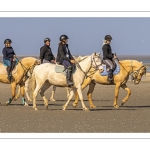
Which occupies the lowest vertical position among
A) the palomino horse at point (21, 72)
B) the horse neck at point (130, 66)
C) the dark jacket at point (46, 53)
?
the palomino horse at point (21, 72)

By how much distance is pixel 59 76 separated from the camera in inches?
851

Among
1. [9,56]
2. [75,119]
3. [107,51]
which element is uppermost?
[107,51]

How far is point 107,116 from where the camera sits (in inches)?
764

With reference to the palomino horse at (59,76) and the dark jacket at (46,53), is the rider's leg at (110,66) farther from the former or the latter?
the dark jacket at (46,53)

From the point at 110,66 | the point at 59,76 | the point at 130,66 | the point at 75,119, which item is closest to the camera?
the point at 75,119

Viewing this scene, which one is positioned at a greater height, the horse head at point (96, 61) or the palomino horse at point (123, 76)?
the horse head at point (96, 61)

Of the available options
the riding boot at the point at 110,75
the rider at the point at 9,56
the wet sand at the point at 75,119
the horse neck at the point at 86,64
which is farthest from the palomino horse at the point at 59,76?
the riding boot at the point at 110,75

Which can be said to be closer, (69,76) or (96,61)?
(96,61)

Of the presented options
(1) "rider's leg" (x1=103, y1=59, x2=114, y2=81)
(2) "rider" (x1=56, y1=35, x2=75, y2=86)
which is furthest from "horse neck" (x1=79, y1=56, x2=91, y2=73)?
Result: (1) "rider's leg" (x1=103, y1=59, x2=114, y2=81)

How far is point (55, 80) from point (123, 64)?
3011 mm

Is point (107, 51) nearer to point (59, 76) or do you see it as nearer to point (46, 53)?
point (59, 76)

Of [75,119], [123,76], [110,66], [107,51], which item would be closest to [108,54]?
[107,51]

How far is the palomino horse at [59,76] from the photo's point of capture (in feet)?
68.9

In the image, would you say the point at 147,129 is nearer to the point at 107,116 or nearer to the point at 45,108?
the point at 107,116
